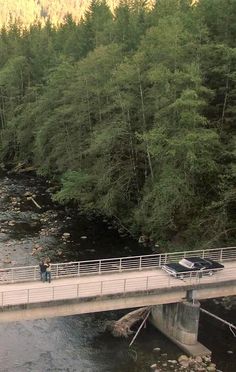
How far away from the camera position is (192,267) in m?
28.1

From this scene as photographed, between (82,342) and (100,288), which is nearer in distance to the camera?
(100,288)

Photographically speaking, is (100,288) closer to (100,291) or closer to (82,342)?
(100,291)

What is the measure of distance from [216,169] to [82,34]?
151 feet

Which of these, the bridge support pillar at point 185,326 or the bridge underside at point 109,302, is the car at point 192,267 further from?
the bridge support pillar at point 185,326

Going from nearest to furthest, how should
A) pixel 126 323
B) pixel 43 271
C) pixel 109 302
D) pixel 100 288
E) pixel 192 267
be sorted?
pixel 109 302 < pixel 100 288 < pixel 43 271 < pixel 192 267 < pixel 126 323

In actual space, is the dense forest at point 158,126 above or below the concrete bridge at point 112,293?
above

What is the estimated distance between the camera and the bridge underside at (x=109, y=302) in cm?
2402

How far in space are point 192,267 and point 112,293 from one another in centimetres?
516

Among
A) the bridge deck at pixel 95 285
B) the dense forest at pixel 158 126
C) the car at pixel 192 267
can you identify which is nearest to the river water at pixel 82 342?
the bridge deck at pixel 95 285

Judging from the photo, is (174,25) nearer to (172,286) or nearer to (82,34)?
(172,286)

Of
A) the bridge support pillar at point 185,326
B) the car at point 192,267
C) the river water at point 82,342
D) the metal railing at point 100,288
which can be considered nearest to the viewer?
the metal railing at point 100,288

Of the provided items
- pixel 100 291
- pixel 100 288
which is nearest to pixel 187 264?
pixel 100 288

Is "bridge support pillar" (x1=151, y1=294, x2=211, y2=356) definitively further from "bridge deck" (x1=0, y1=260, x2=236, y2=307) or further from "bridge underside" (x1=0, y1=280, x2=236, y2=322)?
"bridge deck" (x1=0, y1=260, x2=236, y2=307)

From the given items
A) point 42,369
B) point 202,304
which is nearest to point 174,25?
point 202,304
